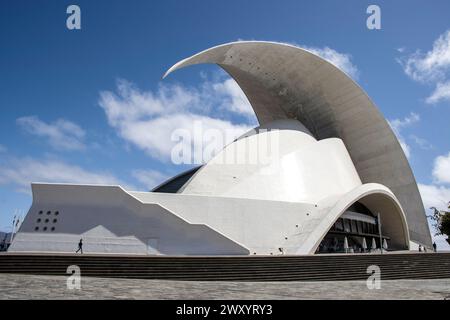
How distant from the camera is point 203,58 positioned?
24.6 meters

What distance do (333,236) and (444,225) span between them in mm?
13048

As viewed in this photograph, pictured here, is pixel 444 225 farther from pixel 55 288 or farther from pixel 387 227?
pixel 387 227

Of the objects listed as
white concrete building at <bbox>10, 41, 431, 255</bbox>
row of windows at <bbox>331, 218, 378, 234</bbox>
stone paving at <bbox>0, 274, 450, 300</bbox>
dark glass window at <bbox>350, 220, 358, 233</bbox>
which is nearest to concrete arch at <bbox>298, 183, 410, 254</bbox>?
white concrete building at <bbox>10, 41, 431, 255</bbox>

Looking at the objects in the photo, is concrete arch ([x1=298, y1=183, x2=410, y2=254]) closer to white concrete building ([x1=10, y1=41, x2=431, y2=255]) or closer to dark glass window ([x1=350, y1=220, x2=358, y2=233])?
→ white concrete building ([x1=10, y1=41, x2=431, y2=255])

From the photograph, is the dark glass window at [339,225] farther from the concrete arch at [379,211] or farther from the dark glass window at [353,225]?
the concrete arch at [379,211]

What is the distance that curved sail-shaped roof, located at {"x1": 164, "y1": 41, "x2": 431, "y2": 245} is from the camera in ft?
89.4

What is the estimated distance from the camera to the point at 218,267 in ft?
42.4

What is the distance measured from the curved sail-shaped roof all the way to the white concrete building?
0.08m

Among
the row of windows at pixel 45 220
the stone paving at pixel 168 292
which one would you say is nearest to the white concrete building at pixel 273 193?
the row of windows at pixel 45 220

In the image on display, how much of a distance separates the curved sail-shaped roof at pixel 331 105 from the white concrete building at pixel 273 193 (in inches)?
3.2

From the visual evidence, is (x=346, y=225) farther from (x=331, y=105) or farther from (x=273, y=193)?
(x=331, y=105)

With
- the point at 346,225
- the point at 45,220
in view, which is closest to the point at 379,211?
the point at 346,225

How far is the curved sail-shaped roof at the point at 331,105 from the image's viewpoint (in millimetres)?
27250

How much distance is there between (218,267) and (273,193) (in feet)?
30.0
